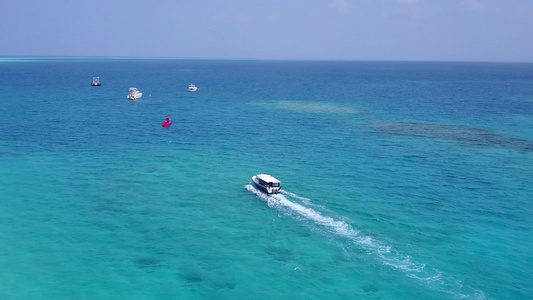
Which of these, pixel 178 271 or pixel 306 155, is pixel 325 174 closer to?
pixel 306 155

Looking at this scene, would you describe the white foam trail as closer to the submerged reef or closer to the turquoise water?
the turquoise water

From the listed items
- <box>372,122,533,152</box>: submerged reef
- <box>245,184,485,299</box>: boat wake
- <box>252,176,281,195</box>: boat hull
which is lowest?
<box>245,184,485,299</box>: boat wake

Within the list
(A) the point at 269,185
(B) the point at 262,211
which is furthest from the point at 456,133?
(B) the point at 262,211

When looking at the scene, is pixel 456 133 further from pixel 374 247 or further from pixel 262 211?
pixel 374 247

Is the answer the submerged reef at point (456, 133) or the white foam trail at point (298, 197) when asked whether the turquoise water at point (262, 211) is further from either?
the submerged reef at point (456, 133)

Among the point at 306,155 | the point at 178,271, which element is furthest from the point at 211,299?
the point at 306,155

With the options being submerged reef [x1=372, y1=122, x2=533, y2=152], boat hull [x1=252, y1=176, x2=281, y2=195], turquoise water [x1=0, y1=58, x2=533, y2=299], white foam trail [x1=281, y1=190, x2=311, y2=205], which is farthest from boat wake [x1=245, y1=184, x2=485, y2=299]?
submerged reef [x1=372, y1=122, x2=533, y2=152]
